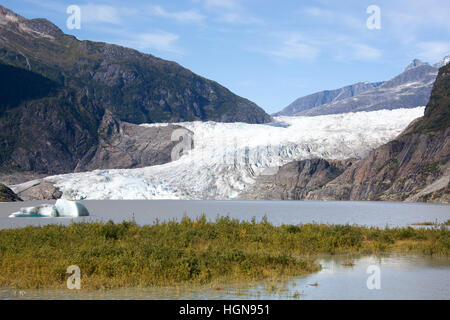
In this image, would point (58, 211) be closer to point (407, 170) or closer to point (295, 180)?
point (407, 170)

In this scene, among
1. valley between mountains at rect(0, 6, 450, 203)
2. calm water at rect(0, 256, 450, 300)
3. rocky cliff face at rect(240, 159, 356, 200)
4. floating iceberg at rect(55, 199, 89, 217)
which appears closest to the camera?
calm water at rect(0, 256, 450, 300)

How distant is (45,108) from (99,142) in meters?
18.0

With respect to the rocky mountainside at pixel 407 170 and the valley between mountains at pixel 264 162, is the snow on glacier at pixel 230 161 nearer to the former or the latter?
the valley between mountains at pixel 264 162

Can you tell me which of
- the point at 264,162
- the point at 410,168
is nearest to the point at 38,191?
the point at 264,162

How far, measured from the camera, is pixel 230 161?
302 ft

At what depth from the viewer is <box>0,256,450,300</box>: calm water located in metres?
12.1

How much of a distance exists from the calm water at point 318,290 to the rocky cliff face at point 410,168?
54.5 meters

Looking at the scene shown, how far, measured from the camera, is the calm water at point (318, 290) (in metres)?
12.1

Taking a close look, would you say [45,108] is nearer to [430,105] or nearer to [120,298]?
[430,105]

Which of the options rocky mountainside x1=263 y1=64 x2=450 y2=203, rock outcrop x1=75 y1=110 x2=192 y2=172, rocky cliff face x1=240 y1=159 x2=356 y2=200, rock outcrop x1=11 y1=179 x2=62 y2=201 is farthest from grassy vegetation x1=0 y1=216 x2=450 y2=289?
rock outcrop x1=75 y1=110 x2=192 y2=172

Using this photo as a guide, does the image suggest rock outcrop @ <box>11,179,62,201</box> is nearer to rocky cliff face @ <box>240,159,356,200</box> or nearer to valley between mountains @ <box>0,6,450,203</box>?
valley between mountains @ <box>0,6,450,203</box>

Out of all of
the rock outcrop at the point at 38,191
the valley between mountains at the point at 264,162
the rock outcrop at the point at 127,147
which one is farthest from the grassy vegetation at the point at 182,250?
the rock outcrop at the point at 127,147

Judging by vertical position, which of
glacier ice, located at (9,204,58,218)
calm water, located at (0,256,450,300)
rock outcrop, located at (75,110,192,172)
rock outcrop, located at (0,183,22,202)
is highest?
rock outcrop, located at (75,110,192,172)
